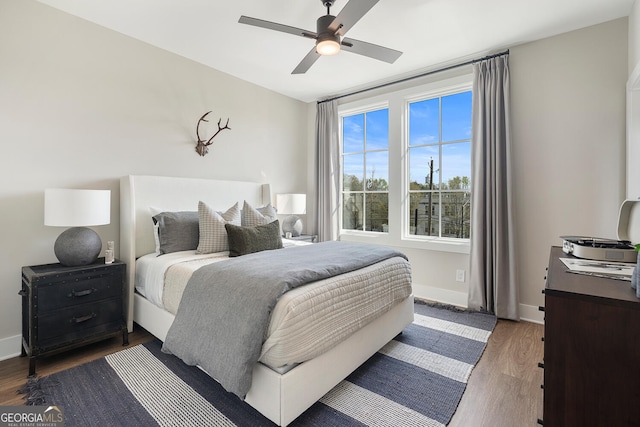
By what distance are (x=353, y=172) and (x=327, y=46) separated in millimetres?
2362

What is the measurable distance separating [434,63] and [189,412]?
3793mm

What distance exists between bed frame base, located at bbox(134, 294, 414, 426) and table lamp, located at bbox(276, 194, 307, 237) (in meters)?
1.98

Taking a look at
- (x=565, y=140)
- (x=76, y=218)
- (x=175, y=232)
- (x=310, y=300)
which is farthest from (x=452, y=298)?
(x=76, y=218)

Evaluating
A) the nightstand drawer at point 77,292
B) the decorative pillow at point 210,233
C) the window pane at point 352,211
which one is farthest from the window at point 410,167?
the nightstand drawer at point 77,292

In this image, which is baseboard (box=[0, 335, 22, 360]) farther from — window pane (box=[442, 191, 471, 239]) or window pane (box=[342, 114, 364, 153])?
window pane (box=[442, 191, 471, 239])

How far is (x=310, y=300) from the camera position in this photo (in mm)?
1483

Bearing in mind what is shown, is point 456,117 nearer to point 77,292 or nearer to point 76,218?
point 76,218

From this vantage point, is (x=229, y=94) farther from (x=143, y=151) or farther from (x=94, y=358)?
(x=94, y=358)

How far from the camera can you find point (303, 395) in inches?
57.6

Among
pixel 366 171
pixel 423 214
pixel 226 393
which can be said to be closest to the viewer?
pixel 226 393

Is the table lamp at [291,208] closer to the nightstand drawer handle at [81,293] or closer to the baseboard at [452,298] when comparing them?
the baseboard at [452,298]

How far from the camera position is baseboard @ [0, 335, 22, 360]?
215 centimetres

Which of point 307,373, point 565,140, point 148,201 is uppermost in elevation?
point 565,140

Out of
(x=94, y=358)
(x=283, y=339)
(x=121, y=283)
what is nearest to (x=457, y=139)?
(x=283, y=339)
